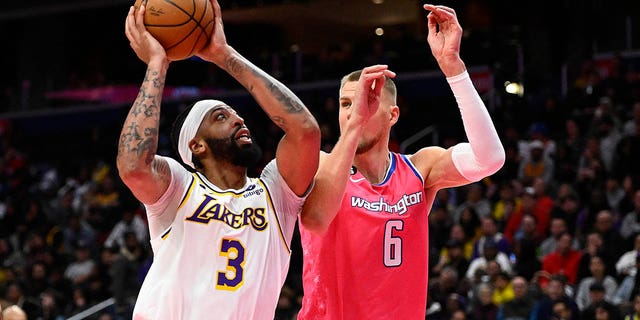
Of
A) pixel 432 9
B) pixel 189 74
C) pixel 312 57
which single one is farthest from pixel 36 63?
pixel 432 9

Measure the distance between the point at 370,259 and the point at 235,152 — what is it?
980 mm

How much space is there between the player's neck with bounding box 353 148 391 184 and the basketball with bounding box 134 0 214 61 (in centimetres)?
123

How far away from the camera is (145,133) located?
441cm

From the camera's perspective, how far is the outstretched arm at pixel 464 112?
514 centimetres

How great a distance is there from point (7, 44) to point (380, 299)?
79.8 ft

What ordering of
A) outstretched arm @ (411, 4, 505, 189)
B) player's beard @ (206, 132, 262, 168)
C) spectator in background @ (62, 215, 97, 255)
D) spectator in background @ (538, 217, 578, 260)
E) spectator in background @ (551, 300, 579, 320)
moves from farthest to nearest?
1. spectator in background @ (62, 215, 97, 255)
2. spectator in background @ (538, 217, 578, 260)
3. spectator in background @ (551, 300, 579, 320)
4. outstretched arm @ (411, 4, 505, 189)
5. player's beard @ (206, 132, 262, 168)

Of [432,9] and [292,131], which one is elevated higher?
[432,9]

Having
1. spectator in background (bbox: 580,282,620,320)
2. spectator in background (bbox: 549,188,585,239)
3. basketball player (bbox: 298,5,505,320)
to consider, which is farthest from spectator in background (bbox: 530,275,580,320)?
basketball player (bbox: 298,5,505,320)

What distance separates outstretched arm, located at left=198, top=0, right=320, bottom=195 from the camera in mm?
4766

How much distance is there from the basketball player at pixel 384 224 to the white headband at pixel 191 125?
648 mm

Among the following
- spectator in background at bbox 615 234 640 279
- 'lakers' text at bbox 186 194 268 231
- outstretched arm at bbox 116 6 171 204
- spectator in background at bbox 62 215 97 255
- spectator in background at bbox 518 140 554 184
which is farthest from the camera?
spectator in background at bbox 62 215 97 255

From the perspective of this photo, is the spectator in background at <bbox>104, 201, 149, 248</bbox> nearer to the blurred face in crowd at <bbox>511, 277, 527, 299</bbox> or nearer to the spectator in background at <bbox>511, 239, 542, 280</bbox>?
the spectator in background at <bbox>511, 239, 542, 280</bbox>

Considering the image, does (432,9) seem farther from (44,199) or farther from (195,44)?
(44,199)

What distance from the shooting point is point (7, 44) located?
90.4ft
